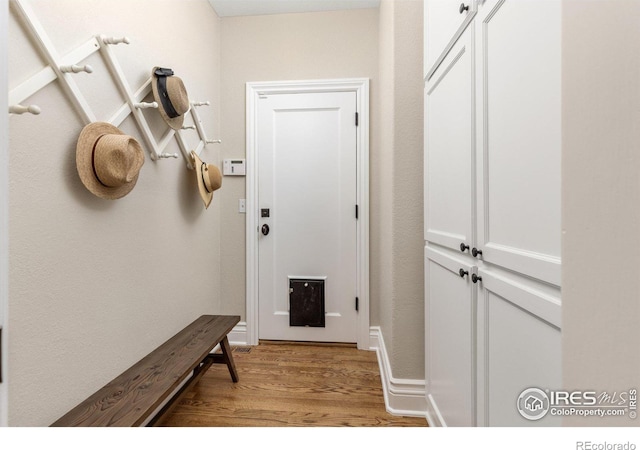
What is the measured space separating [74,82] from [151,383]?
122 centimetres

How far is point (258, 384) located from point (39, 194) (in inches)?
61.4

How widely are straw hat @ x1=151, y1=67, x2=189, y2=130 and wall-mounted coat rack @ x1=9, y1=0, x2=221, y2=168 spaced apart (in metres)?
0.05

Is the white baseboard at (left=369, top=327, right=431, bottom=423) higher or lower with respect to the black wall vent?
lower

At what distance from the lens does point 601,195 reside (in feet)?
1.34

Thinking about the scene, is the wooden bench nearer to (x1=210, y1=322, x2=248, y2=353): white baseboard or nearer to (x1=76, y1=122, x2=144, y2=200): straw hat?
(x1=210, y1=322, x2=248, y2=353): white baseboard

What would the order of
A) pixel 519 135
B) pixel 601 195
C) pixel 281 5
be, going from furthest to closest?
pixel 281 5, pixel 519 135, pixel 601 195

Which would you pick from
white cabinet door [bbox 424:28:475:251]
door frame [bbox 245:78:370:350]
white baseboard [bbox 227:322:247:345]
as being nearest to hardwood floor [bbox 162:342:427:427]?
white baseboard [bbox 227:322:247:345]

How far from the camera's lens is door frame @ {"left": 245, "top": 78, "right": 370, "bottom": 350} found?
8.13ft

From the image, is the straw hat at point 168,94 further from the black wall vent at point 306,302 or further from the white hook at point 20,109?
the black wall vent at point 306,302

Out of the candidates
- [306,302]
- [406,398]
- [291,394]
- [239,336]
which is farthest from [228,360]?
[406,398]

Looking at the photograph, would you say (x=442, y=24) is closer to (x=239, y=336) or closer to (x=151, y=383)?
(x=151, y=383)

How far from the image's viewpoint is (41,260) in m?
1.02

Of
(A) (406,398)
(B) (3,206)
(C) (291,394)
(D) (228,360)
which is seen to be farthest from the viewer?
(D) (228,360)

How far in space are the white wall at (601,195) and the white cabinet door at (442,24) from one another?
0.67m
